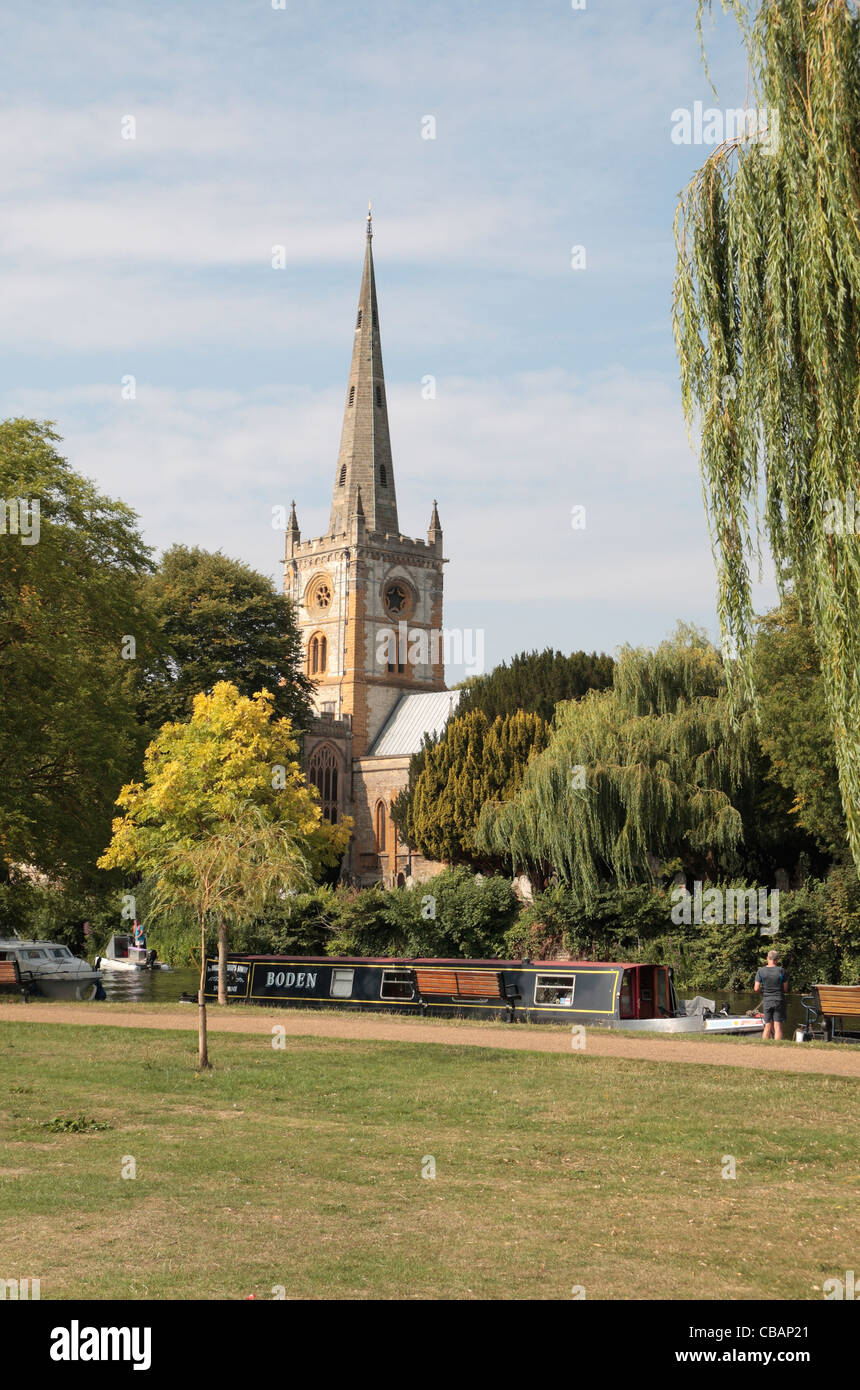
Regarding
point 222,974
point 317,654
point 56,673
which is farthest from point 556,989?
point 317,654

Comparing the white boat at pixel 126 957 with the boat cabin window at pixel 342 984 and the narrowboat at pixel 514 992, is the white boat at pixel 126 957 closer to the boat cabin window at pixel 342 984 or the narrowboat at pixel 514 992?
the boat cabin window at pixel 342 984

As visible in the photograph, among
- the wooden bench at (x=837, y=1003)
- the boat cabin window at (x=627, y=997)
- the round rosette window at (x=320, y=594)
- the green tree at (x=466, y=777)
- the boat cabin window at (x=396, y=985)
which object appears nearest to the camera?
the wooden bench at (x=837, y=1003)

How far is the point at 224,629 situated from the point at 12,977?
81.9 ft

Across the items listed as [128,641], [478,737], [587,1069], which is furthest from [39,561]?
[478,737]

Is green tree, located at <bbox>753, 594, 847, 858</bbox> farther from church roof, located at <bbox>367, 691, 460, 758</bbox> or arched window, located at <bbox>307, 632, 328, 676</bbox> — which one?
arched window, located at <bbox>307, 632, 328, 676</bbox>

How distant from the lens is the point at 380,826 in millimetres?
86812

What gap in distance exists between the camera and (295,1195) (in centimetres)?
970

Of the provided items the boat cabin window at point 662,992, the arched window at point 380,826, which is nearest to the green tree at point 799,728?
the boat cabin window at point 662,992

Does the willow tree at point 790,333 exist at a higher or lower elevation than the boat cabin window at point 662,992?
higher

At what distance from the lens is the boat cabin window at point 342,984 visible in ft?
95.3

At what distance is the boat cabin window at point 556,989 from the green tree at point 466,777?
2401 cm

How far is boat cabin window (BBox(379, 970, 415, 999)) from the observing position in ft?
92.7

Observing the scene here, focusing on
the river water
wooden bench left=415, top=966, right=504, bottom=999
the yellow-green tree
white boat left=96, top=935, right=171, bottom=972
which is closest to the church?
white boat left=96, top=935, right=171, bottom=972

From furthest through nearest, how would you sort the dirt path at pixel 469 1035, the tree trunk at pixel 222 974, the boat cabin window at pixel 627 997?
the tree trunk at pixel 222 974, the boat cabin window at pixel 627 997, the dirt path at pixel 469 1035
